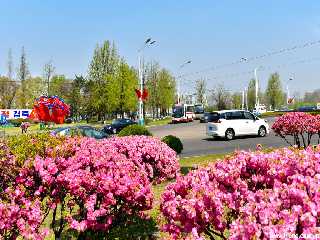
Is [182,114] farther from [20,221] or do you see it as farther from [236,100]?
[20,221]

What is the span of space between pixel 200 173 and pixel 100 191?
2042 mm

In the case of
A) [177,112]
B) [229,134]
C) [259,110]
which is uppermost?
[259,110]

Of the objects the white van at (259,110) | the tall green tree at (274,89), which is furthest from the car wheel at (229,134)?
the tall green tree at (274,89)

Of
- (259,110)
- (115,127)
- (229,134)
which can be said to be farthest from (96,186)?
(259,110)

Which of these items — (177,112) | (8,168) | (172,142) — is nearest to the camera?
(8,168)

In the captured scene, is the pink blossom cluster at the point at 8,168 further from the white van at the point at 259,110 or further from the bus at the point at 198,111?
the white van at the point at 259,110

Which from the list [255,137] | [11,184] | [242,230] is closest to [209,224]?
[242,230]

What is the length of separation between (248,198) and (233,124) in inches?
1019

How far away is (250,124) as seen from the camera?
99.4ft

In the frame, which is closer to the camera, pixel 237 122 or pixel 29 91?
pixel 237 122

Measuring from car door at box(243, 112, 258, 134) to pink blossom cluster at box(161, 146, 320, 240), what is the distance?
976 inches

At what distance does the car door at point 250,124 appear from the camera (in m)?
30.1

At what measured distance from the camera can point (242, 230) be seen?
3527 millimetres

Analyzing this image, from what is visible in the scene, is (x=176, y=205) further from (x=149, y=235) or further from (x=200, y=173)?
(x=149, y=235)
